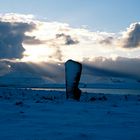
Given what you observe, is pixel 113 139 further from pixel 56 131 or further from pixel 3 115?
pixel 3 115

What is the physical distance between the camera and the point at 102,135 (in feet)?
33.0

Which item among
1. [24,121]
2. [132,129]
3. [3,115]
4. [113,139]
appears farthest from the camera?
[3,115]

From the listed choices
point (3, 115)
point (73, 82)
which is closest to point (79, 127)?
point (3, 115)

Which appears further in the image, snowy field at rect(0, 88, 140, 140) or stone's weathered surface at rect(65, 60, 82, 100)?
stone's weathered surface at rect(65, 60, 82, 100)

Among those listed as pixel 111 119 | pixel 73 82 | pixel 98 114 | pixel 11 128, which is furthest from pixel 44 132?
pixel 73 82

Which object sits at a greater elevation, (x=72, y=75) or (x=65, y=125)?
(x=72, y=75)

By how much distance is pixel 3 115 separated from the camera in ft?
42.4

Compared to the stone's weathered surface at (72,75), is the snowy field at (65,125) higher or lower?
lower

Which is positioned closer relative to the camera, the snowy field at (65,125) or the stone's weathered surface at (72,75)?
the snowy field at (65,125)

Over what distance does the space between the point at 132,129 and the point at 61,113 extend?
3579mm

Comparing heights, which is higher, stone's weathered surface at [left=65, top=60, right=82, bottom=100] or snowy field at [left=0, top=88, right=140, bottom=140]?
stone's weathered surface at [left=65, top=60, right=82, bottom=100]

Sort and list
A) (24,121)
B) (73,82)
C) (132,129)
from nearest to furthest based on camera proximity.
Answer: (132,129) < (24,121) < (73,82)

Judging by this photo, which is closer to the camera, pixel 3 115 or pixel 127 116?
pixel 3 115

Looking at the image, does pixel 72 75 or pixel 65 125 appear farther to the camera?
pixel 72 75
